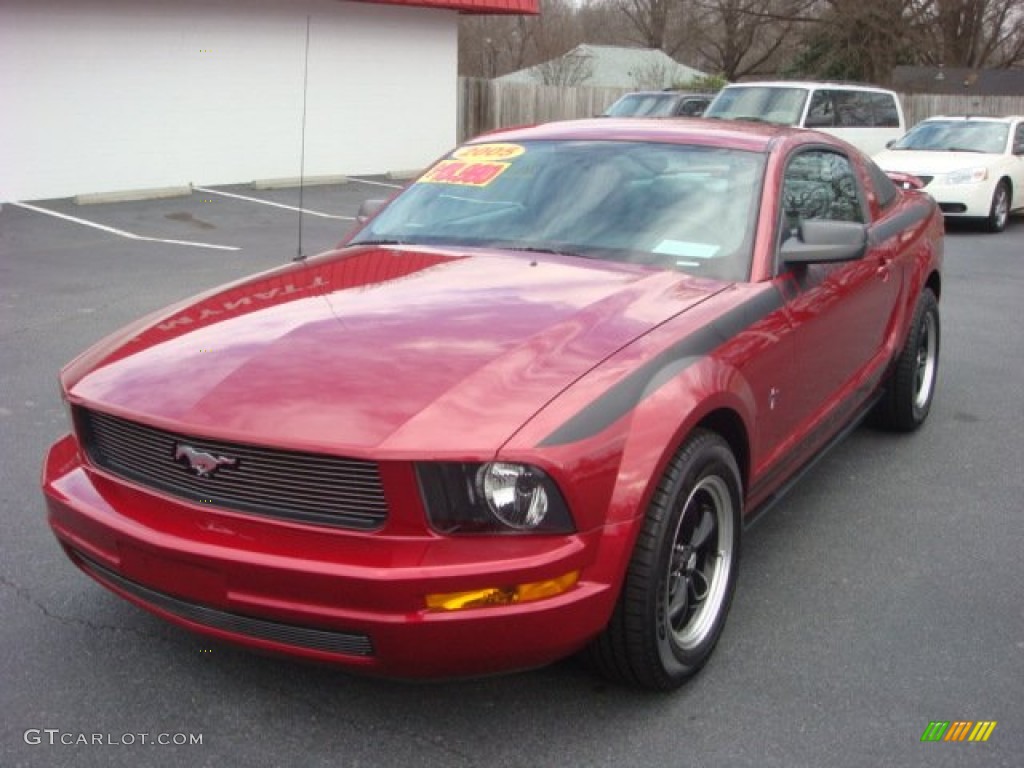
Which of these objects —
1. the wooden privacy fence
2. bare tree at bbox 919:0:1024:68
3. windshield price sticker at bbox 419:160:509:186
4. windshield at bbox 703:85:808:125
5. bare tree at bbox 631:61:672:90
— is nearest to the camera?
windshield price sticker at bbox 419:160:509:186

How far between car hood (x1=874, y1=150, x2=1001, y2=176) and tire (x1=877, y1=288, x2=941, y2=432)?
29.5ft

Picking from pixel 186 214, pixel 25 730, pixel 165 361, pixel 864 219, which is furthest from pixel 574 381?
pixel 186 214

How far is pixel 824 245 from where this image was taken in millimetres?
3689

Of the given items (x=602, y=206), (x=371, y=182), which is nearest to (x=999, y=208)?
(x=371, y=182)

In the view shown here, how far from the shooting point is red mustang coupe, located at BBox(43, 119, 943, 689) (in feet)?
8.13

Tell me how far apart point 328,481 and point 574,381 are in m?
0.66

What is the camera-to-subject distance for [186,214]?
1450 cm

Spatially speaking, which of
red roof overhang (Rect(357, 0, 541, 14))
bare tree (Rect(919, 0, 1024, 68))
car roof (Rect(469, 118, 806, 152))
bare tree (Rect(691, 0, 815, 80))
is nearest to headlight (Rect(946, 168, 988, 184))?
red roof overhang (Rect(357, 0, 541, 14))

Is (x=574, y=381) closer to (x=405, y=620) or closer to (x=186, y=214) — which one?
(x=405, y=620)

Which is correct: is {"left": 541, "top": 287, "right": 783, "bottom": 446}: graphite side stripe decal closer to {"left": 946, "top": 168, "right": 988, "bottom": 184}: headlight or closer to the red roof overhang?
{"left": 946, "top": 168, "right": 988, "bottom": 184}: headlight

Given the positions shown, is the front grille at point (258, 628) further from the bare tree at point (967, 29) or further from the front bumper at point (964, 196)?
the bare tree at point (967, 29)

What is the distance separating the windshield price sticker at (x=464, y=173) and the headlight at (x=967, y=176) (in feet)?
36.6

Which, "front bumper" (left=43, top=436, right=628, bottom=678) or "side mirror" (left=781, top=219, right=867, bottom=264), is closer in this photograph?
"front bumper" (left=43, top=436, right=628, bottom=678)

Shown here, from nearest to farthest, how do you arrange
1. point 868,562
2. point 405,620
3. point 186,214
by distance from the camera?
1. point 405,620
2. point 868,562
3. point 186,214
